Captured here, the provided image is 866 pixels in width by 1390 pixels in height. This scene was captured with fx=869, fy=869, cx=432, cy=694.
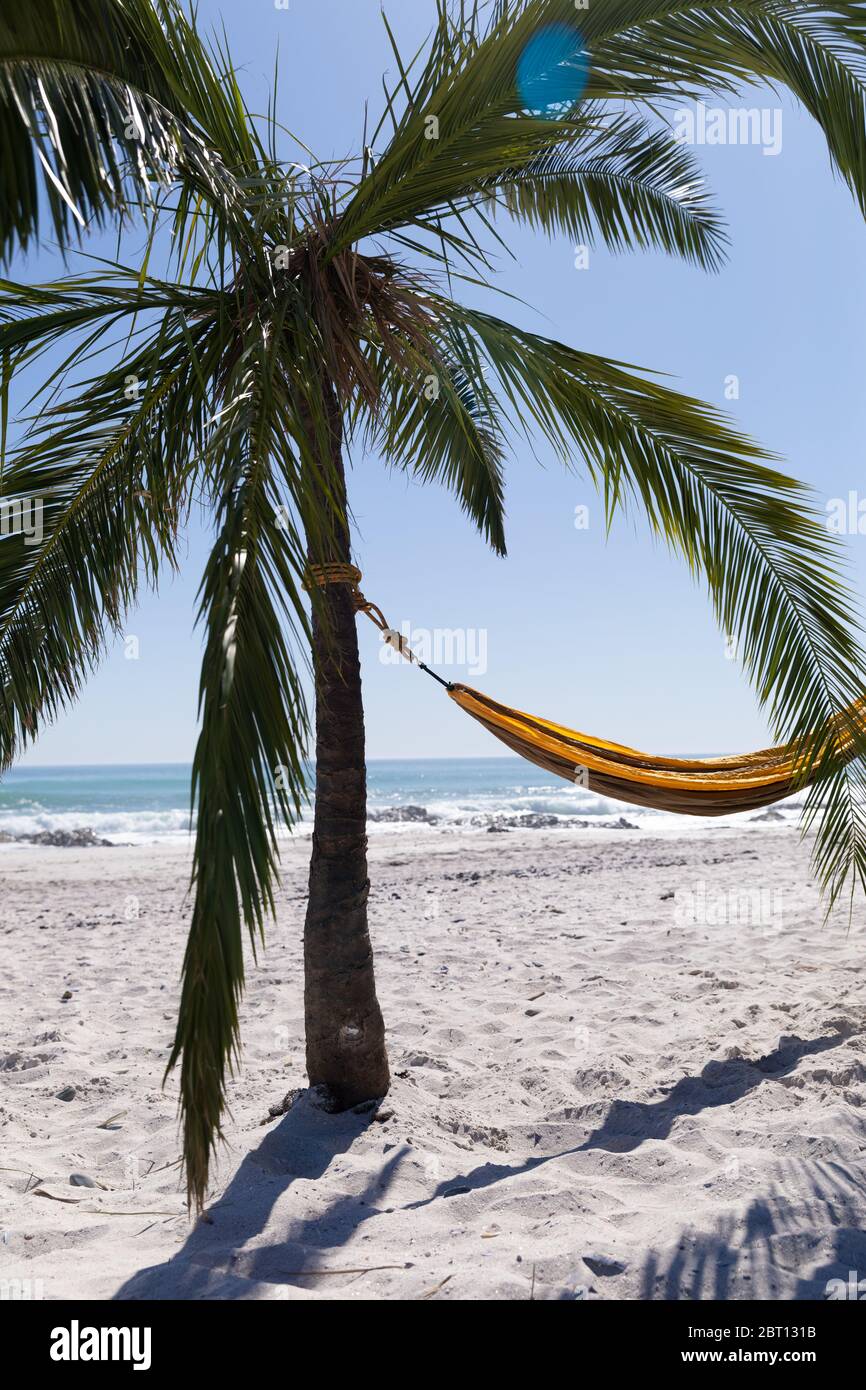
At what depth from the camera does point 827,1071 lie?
2646 mm

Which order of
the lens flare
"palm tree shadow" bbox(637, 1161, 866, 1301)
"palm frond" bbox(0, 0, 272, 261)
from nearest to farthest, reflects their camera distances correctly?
"palm frond" bbox(0, 0, 272, 261) → "palm tree shadow" bbox(637, 1161, 866, 1301) → the lens flare

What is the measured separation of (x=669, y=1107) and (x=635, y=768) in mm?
1442

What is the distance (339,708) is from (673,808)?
1697 mm

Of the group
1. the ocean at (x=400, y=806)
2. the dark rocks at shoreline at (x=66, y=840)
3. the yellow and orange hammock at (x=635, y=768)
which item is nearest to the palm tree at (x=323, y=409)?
the yellow and orange hammock at (x=635, y=768)

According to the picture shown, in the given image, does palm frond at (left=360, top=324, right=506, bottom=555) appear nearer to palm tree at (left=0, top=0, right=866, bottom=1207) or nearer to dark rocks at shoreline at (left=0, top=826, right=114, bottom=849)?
palm tree at (left=0, top=0, right=866, bottom=1207)

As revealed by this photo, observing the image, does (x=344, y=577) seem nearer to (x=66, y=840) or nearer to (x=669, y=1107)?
(x=669, y=1107)

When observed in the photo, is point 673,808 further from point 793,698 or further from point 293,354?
point 293,354

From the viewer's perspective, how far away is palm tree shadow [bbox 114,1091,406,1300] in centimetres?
169

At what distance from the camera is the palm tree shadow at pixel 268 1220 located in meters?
1.69

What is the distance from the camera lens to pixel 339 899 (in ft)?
8.39

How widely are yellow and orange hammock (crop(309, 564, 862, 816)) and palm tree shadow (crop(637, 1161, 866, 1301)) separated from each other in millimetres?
1673

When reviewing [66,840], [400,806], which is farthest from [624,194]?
[400,806]

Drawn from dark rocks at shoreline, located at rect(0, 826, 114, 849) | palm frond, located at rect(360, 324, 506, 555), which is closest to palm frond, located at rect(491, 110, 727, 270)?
palm frond, located at rect(360, 324, 506, 555)
